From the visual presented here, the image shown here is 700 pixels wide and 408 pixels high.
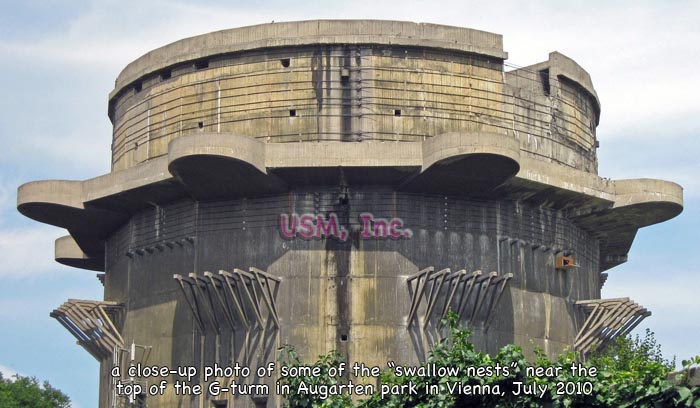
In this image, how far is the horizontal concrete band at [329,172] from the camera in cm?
4100

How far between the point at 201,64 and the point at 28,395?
1969 centimetres

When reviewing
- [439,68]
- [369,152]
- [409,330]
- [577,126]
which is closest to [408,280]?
[409,330]

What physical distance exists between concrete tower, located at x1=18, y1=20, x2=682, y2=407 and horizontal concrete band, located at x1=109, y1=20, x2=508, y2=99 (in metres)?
0.07

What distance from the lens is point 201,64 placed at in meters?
45.8

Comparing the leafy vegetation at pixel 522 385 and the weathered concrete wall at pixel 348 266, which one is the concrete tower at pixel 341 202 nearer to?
the weathered concrete wall at pixel 348 266

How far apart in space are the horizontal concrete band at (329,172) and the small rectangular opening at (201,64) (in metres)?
3.87

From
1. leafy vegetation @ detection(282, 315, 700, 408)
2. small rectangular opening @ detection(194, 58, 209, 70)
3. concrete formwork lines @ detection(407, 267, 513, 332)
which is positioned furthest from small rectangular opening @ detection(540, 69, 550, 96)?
leafy vegetation @ detection(282, 315, 700, 408)

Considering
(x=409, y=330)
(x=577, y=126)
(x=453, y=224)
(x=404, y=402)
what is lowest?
A: (x=404, y=402)

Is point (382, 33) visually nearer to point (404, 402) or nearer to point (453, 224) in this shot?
point (453, 224)

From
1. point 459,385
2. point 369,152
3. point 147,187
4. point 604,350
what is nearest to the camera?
point 459,385

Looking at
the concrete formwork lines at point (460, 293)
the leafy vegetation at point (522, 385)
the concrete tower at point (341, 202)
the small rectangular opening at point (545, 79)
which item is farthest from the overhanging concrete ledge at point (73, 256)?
the leafy vegetation at point (522, 385)

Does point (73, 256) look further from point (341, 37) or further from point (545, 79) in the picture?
point (545, 79)

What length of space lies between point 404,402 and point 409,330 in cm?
1273

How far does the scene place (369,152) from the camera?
1645 inches
